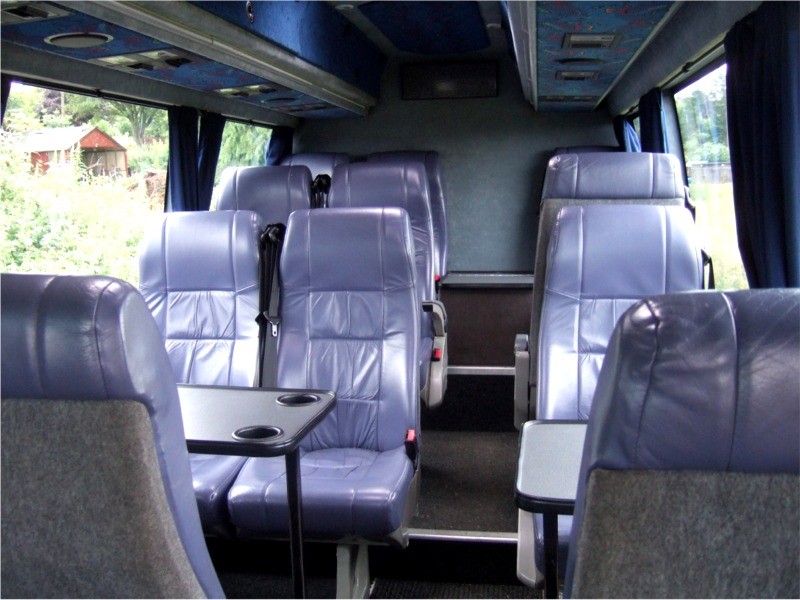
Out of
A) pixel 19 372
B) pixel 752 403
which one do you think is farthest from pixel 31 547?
pixel 752 403

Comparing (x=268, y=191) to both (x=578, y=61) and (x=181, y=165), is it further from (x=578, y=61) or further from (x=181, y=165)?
(x=578, y=61)

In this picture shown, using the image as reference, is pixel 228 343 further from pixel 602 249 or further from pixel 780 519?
pixel 780 519

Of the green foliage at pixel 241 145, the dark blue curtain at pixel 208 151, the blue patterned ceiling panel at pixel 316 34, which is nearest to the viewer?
the blue patterned ceiling panel at pixel 316 34

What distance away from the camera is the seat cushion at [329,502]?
2.10m

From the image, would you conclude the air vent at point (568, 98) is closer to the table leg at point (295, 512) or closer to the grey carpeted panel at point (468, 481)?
the grey carpeted panel at point (468, 481)

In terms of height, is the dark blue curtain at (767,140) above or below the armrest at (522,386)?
above

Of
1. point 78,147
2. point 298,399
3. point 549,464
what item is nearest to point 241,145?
point 78,147

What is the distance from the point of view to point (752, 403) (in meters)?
0.80

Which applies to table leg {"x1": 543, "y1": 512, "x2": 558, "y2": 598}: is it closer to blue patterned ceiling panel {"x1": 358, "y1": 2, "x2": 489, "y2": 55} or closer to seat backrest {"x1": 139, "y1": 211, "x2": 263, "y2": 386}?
seat backrest {"x1": 139, "y1": 211, "x2": 263, "y2": 386}

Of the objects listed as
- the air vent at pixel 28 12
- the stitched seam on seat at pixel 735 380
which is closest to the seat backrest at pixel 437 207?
the air vent at pixel 28 12

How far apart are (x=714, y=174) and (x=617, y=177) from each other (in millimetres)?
837

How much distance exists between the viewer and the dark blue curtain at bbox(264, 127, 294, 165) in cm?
696

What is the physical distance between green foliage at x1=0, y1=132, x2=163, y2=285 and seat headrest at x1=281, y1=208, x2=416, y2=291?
1064mm

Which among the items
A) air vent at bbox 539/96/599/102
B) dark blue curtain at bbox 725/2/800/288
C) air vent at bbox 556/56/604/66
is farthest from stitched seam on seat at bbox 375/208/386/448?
air vent at bbox 539/96/599/102
